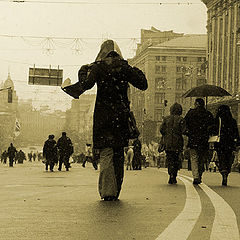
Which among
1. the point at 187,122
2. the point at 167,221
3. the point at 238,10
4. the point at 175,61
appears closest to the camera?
the point at 167,221

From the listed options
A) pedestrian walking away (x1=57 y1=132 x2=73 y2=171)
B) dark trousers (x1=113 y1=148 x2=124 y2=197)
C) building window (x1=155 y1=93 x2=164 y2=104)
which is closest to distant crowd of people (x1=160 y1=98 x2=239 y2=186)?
dark trousers (x1=113 y1=148 x2=124 y2=197)

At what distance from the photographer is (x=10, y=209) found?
286 inches

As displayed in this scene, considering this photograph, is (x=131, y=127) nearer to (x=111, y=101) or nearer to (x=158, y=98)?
(x=111, y=101)

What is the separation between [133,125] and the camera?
28.2ft

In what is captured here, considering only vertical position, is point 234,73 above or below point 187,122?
above

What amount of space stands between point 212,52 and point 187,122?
58.6 meters

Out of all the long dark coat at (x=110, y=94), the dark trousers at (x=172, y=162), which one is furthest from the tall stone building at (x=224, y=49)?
the long dark coat at (x=110, y=94)

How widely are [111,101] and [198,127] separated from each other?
581 centimetres

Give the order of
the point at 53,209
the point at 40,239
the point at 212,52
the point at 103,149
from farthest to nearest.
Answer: the point at 212,52
the point at 103,149
the point at 53,209
the point at 40,239

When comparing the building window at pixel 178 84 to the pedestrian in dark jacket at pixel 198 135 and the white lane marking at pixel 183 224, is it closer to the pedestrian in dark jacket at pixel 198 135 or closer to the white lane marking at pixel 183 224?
the pedestrian in dark jacket at pixel 198 135

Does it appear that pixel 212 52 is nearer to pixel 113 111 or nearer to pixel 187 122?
pixel 187 122

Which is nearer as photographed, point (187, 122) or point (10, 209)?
point (10, 209)

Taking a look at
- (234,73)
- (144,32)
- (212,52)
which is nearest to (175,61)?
(144,32)

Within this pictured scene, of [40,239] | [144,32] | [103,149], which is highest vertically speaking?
[144,32]
